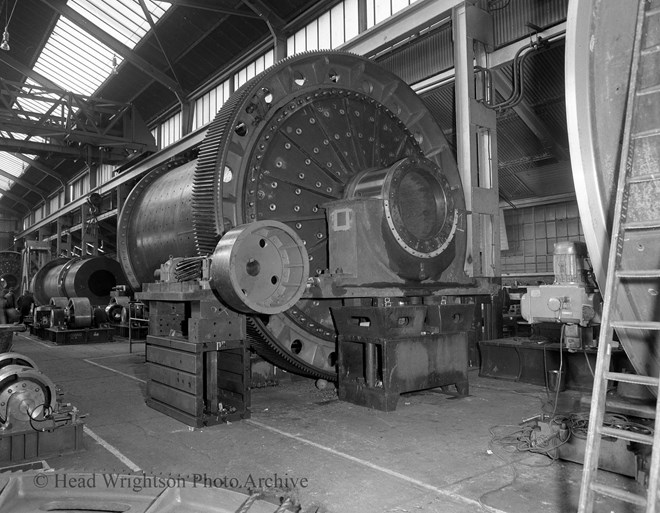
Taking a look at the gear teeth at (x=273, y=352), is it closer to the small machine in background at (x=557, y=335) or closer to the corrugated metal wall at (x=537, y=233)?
the small machine in background at (x=557, y=335)

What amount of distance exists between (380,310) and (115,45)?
41.0 ft

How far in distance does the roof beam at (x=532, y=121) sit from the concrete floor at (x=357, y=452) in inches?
165

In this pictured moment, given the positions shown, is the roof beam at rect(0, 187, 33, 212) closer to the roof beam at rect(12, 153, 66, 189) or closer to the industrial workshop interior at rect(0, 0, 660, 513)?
the roof beam at rect(12, 153, 66, 189)

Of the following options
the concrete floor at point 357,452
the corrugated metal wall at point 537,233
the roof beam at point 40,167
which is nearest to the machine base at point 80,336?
the concrete floor at point 357,452

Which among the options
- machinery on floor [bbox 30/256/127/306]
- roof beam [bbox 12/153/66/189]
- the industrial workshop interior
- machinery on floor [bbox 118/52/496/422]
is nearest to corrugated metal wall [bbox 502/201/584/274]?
the industrial workshop interior

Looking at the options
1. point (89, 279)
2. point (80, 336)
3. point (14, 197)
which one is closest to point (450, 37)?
point (80, 336)

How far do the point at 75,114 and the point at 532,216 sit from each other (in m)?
12.8

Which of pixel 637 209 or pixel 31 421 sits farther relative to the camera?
pixel 31 421

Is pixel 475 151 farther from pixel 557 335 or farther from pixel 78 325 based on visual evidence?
pixel 78 325

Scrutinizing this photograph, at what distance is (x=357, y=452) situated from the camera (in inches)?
119

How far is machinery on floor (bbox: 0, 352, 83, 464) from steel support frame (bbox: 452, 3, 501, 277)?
4405 mm

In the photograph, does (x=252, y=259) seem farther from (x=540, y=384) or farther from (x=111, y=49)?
(x=111, y=49)

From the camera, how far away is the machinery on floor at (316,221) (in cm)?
362

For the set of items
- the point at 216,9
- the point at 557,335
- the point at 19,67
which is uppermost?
the point at 19,67
